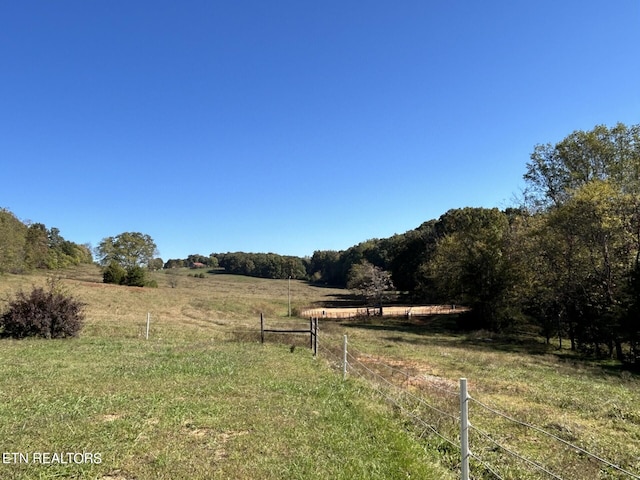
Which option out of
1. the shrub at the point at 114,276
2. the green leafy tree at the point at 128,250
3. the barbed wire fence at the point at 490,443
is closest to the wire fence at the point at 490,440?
the barbed wire fence at the point at 490,443

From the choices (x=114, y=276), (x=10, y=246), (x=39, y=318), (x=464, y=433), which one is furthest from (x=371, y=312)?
(x=464, y=433)

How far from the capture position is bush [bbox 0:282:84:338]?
1802 cm

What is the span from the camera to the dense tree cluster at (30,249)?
53213 millimetres

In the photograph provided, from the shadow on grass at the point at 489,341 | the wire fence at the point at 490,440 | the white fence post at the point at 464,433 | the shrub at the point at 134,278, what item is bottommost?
the shadow on grass at the point at 489,341

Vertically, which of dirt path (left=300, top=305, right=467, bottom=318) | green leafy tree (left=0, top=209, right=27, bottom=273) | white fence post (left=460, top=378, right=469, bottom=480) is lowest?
dirt path (left=300, top=305, right=467, bottom=318)

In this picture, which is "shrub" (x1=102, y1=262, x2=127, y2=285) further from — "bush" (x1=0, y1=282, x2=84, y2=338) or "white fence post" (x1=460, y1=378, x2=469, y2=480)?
"white fence post" (x1=460, y1=378, x2=469, y2=480)

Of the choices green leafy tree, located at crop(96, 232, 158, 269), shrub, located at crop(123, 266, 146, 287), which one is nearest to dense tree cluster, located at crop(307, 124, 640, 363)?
shrub, located at crop(123, 266, 146, 287)

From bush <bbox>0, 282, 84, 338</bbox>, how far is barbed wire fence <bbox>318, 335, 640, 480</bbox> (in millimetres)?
14986

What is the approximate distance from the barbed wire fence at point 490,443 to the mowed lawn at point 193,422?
1.49ft

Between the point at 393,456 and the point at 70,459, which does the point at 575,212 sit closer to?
the point at 393,456

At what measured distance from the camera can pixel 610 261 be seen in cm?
2759

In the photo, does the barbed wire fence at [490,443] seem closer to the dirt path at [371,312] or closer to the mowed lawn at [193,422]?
the mowed lawn at [193,422]

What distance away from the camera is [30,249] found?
67.3m

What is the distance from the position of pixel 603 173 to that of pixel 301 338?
1054 inches
